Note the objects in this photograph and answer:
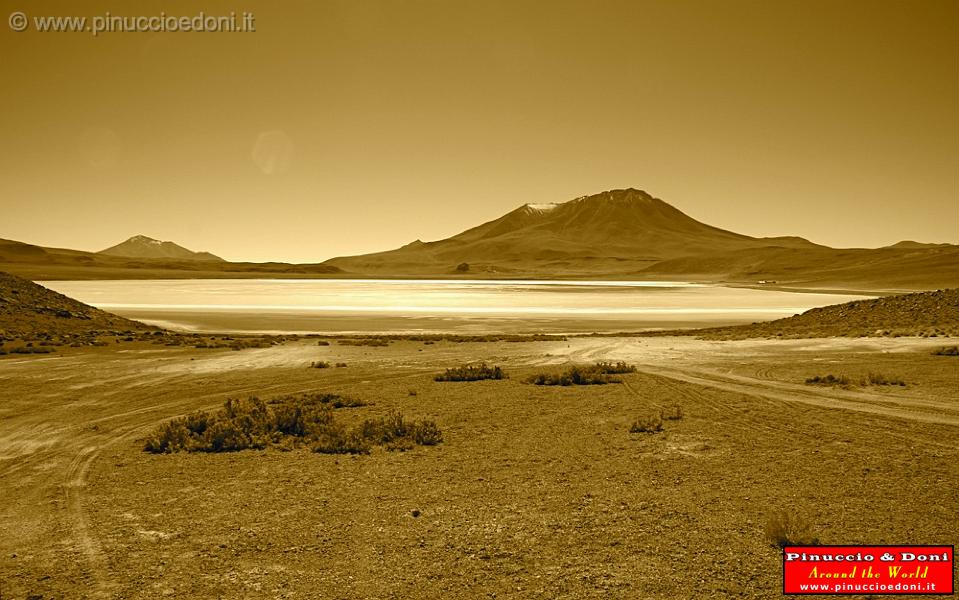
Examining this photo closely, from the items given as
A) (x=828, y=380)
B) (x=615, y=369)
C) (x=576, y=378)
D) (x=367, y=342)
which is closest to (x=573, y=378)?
(x=576, y=378)

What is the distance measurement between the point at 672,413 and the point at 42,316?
105ft

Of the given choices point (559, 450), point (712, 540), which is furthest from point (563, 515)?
point (559, 450)

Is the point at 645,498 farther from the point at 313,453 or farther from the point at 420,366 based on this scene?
the point at 420,366

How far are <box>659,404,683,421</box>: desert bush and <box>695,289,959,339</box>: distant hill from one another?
1769cm

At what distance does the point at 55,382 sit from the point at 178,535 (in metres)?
12.7

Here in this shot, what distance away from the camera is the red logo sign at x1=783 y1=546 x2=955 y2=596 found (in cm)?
549

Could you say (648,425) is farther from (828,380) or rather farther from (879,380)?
(879,380)

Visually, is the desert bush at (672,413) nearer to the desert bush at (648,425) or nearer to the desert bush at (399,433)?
the desert bush at (648,425)

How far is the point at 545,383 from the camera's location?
17.1 meters

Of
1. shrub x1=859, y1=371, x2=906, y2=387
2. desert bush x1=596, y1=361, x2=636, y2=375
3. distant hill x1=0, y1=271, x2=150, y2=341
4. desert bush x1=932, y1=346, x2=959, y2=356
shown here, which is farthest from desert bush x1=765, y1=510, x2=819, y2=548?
distant hill x1=0, y1=271, x2=150, y2=341

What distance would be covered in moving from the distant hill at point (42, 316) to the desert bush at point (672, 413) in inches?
1059

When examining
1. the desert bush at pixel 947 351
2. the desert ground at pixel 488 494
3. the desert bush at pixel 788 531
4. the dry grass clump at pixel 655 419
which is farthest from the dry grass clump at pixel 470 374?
the desert bush at pixel 947 351

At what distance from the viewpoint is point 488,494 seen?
804cm

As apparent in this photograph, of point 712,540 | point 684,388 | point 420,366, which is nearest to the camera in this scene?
point 712,540
